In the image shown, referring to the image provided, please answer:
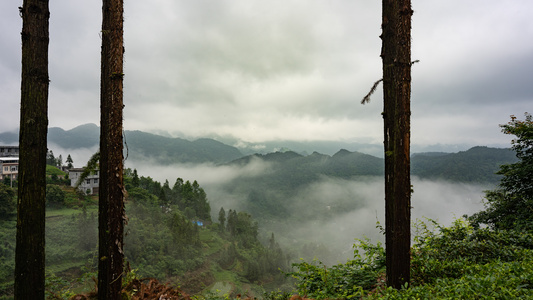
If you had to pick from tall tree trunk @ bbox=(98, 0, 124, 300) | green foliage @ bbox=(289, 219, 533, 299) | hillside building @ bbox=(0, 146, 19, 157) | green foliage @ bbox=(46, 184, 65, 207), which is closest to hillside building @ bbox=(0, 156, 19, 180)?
green foliage @ bbox=(46, 184, 65, 207)

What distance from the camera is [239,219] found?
353 ft

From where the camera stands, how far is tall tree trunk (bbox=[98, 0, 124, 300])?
398 centimetres

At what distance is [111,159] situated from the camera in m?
4.00

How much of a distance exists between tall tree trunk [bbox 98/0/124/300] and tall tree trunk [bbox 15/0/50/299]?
3.14ft

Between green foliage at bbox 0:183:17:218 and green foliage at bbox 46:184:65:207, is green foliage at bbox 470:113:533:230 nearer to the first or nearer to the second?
green foliage at bbox 0:183:17:218

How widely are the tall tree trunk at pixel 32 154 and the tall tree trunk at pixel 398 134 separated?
5.63 metres

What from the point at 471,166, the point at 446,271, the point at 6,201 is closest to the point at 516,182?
the point at 446,271

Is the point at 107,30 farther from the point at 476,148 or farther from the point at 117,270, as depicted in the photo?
the point at 476,148

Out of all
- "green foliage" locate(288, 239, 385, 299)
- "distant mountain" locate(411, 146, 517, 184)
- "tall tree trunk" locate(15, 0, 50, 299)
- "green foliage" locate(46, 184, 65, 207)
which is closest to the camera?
"tall tree trunk" locate(15, 0, 50, 299)

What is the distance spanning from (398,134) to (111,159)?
4.65 metres

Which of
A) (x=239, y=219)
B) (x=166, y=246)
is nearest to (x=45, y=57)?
(x=166, y=246)

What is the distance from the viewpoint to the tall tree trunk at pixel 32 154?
390 cm

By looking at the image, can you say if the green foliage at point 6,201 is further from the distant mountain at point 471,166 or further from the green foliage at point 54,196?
the distant mountain at point 471,166

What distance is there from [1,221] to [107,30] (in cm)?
7224
